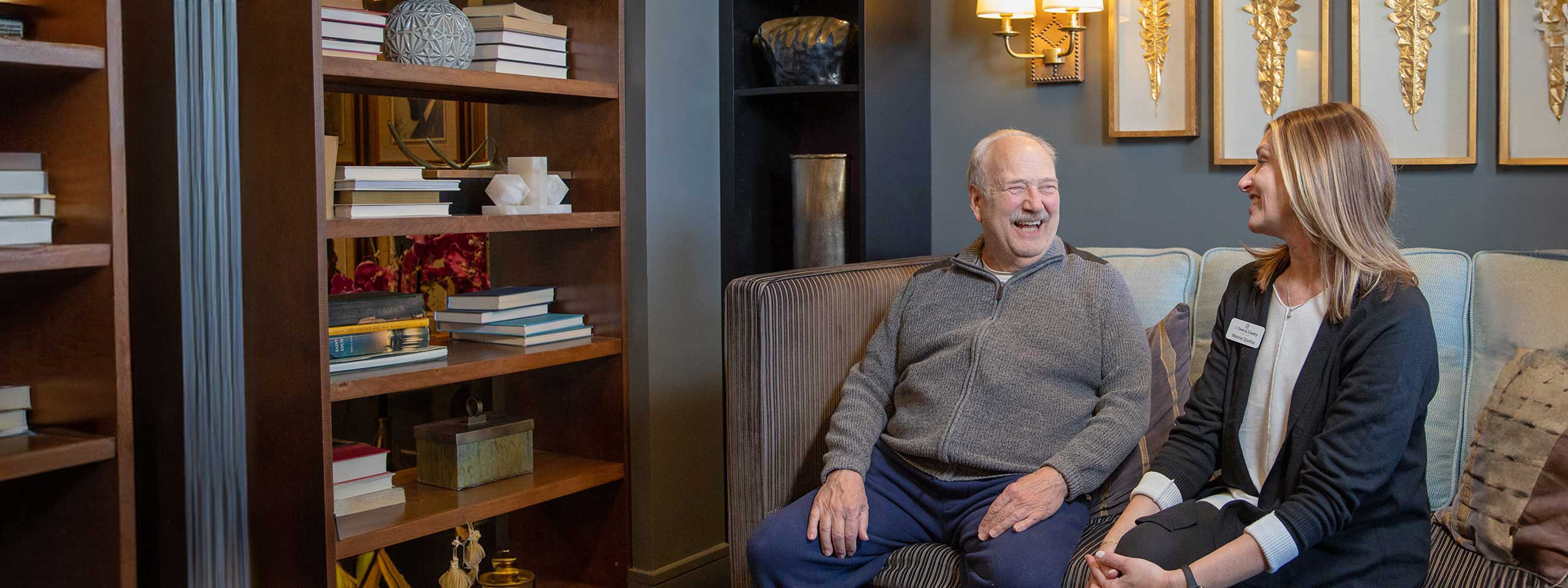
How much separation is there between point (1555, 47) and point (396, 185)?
2.35 m

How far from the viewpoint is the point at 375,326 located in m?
2.25

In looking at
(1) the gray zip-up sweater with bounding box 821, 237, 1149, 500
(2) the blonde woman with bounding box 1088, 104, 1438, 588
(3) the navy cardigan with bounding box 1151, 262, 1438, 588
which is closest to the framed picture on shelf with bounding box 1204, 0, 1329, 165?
(1) the gray zip-up sweater with bounding box 821, 237, 1149, 500

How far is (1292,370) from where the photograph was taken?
1.77 metres

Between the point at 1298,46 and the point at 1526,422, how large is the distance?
1.11 m

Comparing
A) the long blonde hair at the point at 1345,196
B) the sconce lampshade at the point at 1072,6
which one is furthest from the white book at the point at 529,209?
the long blonde hair at the point at 1345,196

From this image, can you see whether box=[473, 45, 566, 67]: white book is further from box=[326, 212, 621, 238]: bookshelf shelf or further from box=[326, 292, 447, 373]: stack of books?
box=[326, 292, 447, 373]: stack of books

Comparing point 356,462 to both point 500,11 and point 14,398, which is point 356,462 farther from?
point 500,11

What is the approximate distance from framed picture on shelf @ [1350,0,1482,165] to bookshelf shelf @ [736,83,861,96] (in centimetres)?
115

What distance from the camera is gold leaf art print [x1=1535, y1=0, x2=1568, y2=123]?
2.37 meters

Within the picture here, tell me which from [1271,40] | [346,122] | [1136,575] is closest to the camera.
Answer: [1136,575]

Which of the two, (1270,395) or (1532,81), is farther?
(1532,81)

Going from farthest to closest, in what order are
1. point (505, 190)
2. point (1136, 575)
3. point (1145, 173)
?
1. point (1145, 173)
2. point (505, 190)
3. point (1136, 575)

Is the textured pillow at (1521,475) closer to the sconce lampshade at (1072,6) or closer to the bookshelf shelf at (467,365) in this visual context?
the sconce lampshade at (1072,6)

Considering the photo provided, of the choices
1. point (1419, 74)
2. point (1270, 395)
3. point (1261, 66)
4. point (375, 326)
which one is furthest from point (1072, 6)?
point (375, 326)
